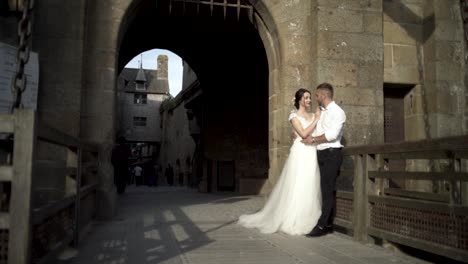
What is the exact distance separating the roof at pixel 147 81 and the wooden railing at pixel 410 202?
40.9 m

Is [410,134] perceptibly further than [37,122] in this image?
Yes

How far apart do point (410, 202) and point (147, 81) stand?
4356 cm

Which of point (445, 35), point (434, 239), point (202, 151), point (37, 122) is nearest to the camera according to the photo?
point (37, 122)

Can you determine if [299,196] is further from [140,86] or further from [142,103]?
[140,86]

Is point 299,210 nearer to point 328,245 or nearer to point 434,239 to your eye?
point 328,245

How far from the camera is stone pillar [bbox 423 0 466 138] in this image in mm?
7562

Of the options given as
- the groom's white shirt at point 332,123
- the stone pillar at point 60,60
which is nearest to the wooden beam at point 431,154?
the groom's white shirt at point 332,123

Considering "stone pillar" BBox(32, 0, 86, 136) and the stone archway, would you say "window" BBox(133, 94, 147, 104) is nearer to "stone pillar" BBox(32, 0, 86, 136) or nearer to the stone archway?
the stone archway

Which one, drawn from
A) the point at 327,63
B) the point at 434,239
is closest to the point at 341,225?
the point at 434,239

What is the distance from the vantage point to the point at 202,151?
587 inches

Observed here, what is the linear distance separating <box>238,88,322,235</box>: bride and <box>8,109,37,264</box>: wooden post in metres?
3.20

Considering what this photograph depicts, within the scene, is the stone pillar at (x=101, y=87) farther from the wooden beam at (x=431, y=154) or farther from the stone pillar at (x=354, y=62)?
the wooden beam at (x=431, y=154)

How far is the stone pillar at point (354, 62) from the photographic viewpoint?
7121mm

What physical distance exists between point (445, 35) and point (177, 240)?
561 centimetres
